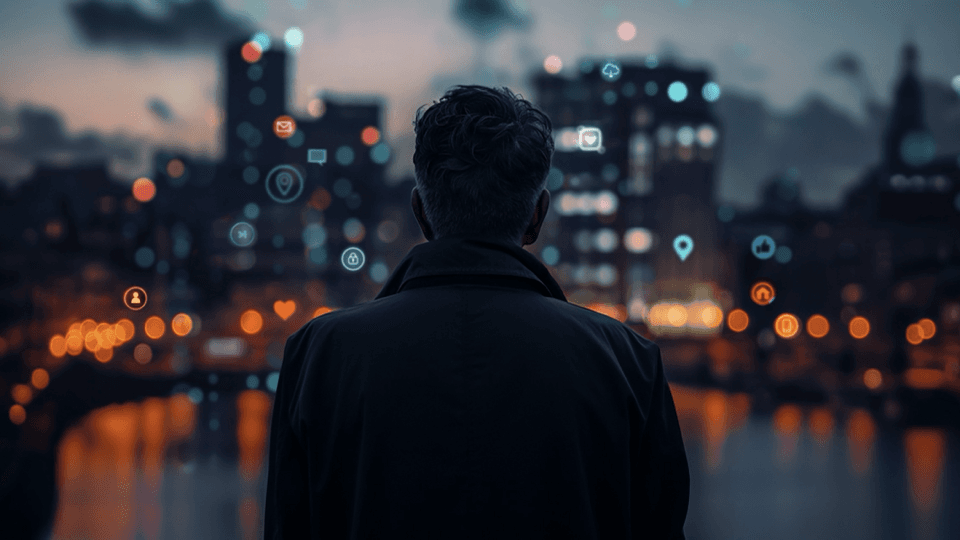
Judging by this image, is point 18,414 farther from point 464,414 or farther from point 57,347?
point 464,414

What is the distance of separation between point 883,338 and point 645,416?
48977 mm

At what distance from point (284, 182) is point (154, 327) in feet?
119

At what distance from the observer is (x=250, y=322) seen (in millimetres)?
38469

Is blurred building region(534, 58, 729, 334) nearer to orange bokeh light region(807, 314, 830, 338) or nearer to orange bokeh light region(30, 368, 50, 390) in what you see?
orange bokeh light region(807, 314, 830, 338)

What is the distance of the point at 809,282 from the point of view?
4003 centimetres

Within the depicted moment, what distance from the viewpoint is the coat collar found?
0.86 meters

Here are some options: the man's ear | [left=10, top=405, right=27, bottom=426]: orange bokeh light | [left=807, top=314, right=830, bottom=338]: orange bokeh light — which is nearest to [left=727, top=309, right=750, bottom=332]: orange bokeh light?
[left=807, top=314, right=830, bottom=338]: orange bokeh light

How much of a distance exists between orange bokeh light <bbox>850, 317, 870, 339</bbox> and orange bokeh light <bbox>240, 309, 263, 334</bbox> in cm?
3562

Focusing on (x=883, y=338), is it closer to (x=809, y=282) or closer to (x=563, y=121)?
(x=809, y=282)

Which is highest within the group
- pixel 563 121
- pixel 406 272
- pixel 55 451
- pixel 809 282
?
pixel 563 121

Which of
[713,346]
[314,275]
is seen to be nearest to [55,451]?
[314,275]

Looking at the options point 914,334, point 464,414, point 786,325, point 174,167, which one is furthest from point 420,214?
point 914,334

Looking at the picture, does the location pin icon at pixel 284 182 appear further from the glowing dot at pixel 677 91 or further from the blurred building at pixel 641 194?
the glowing dot at pixel 677 91

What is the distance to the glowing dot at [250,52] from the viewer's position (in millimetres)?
24578
